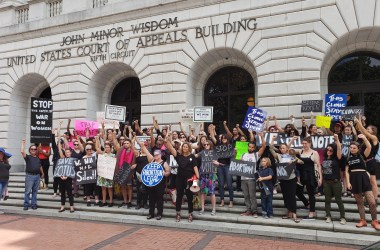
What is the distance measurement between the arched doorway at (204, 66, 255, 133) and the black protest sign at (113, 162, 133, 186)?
6.48 meters

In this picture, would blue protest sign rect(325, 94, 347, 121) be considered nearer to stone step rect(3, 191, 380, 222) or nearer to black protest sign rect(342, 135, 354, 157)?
black protest sign rect(342, 135, 354, 157)

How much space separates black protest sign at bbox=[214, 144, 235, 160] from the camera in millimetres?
10445

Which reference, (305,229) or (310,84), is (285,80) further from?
(305,229)

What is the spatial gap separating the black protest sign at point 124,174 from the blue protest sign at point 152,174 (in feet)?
3.59

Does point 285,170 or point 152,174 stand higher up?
point 285,170

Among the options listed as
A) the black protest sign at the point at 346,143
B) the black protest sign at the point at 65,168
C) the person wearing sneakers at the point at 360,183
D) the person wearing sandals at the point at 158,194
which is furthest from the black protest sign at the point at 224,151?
the black protest sign at the point at 65,168

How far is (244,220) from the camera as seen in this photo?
29.2ft

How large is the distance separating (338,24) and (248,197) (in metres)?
8.19

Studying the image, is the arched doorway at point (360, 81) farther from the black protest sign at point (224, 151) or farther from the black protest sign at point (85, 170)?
the black protest sign at point (85, 170)

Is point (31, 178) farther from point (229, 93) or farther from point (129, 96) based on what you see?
point (229, 93)

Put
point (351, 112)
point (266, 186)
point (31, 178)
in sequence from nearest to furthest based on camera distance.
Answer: point (266, 186) < point (351, 112) < point (31, 178)

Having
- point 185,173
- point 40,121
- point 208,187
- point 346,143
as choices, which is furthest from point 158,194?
point 40,121

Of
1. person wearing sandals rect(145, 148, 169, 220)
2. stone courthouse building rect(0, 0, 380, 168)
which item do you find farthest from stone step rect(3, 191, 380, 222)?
stone courthouse building rect(0, 0, 380, 168)

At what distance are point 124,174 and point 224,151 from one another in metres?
3.25
